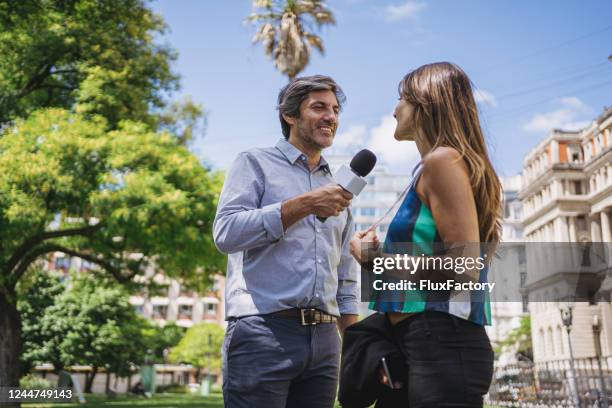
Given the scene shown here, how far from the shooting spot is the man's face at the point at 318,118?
3047 mm

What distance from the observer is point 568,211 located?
5944 cm

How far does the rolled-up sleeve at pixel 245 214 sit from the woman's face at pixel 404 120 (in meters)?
0.68

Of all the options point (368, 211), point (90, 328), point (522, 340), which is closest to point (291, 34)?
point (90, 328)

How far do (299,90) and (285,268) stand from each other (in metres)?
0.94

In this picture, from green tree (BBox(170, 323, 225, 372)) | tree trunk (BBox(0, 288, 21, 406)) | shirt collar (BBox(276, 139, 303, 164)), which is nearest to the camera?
shirt collar (BBox(276, 139, 303, 164))

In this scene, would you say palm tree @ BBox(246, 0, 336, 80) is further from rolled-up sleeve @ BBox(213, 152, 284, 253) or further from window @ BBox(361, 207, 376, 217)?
window @ BBox(361, 207, 376, 217)

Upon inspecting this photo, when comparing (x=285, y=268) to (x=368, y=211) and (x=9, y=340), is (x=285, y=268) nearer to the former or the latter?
(x=9, y=340)

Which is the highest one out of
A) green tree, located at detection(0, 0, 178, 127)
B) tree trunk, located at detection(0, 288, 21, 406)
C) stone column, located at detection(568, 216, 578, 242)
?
stone column, located at detection(568, 216, 578, 242)

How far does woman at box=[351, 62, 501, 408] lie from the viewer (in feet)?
6.06

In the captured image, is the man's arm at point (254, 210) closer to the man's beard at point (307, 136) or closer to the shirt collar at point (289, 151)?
the shirt collar at point (289, 151)

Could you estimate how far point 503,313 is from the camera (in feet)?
288

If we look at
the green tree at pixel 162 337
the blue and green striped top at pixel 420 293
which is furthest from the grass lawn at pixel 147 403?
the green tree at pixel 162 337

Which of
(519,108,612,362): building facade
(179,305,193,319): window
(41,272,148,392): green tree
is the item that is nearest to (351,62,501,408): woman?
(41,272,148,392): green tree

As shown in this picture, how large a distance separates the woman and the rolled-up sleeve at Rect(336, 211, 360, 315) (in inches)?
39.6
